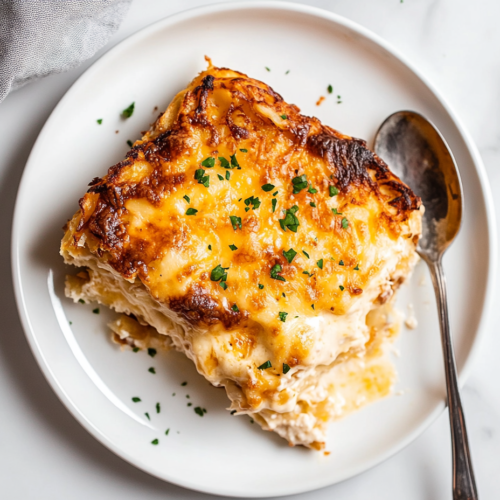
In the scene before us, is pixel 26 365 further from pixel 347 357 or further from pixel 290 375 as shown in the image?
pixel 347 357

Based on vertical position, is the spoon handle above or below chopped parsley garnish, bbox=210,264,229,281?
below

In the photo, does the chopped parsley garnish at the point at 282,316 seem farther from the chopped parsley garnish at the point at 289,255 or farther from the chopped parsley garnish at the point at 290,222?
the chopped parsley garnish at the point at 290,222

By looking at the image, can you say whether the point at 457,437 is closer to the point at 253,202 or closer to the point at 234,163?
the point at 253,202

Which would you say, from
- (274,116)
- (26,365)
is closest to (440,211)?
(274,116)

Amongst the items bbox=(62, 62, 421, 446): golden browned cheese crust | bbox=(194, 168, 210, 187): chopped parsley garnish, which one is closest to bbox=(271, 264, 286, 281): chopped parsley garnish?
bbox=(62, 62, 421, 446): golden browned cheese crust

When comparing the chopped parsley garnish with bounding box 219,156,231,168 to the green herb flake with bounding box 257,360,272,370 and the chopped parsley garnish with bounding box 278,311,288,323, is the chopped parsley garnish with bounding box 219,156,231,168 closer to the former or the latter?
the chopped parsley garnish with bounding box 278,311,288,323

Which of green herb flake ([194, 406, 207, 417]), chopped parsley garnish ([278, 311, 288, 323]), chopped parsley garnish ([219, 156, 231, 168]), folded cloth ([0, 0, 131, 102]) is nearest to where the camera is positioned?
chopped parsley garnish ([278, 311, 288, 323])

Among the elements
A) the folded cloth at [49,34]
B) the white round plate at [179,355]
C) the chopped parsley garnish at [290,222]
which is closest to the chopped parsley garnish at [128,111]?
the white round plate at [179,355]

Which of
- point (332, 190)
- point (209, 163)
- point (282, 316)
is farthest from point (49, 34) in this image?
point (282, 316)
